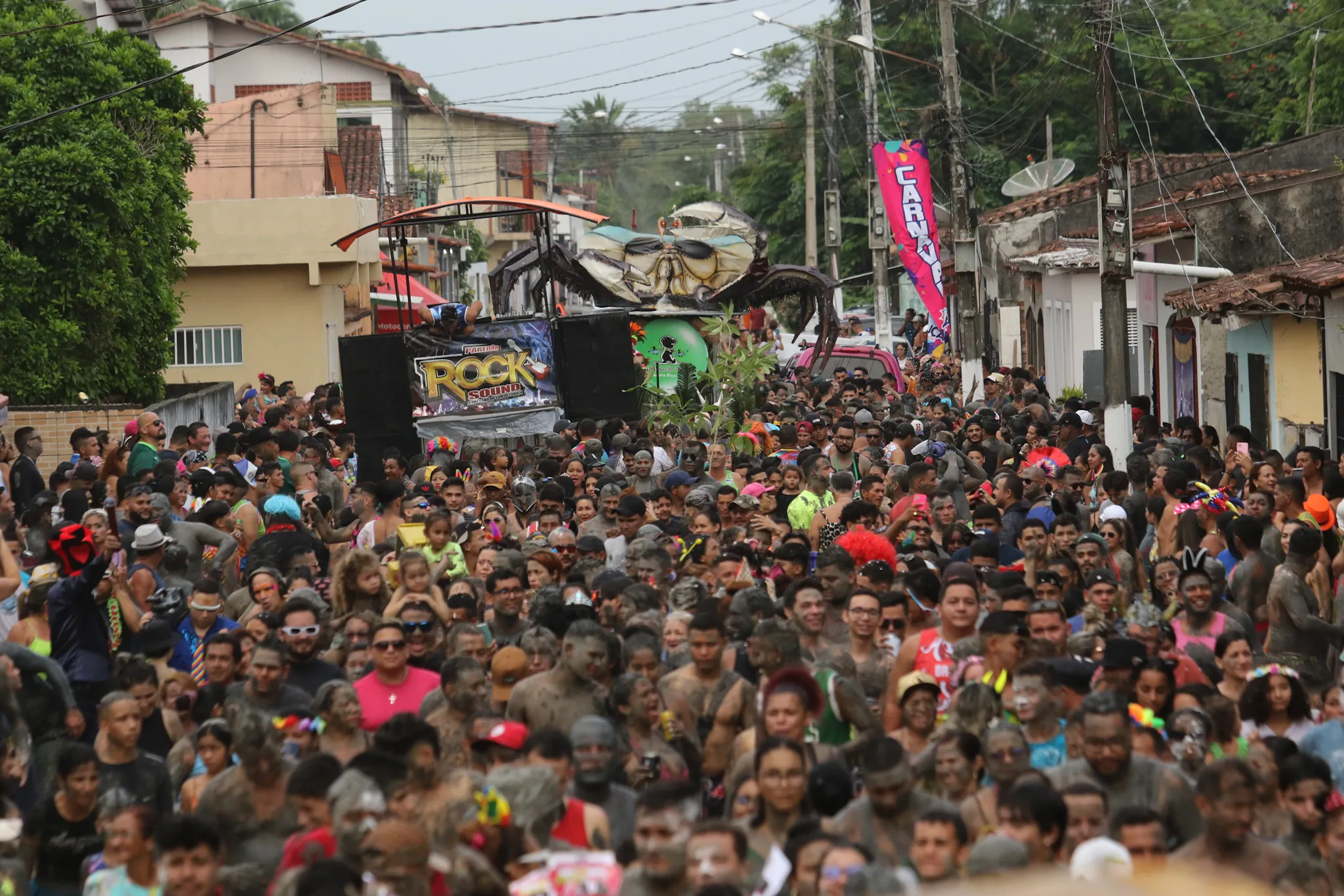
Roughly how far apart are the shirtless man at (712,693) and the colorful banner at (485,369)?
12395mm

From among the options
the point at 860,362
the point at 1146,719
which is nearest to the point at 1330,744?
the point at 1146,719

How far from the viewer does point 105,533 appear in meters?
9.78

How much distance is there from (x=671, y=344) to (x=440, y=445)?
8.87 metres

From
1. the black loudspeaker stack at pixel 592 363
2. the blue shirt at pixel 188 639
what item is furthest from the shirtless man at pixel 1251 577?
→ the black loudspeaker stack at pixel 592 363

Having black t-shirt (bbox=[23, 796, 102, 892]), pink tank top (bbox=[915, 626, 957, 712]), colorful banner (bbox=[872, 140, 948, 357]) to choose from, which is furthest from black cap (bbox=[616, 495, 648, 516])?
colorful banner (bbox=[872, 140, 948, 357])

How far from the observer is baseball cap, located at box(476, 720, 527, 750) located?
695 centimetres

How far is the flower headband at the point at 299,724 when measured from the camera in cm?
738

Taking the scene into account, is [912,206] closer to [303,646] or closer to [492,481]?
[492,481]

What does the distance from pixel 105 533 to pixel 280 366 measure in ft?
85.5

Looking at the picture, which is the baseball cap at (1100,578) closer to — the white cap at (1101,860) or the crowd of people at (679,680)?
the crowd of people at (679,680)

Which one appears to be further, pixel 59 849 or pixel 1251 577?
pixel 1251 577

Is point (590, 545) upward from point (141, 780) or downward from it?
upward

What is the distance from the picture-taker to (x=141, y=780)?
23.2 feet

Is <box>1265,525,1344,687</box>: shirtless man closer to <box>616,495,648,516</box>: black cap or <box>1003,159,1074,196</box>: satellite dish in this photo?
<box>616,495,648,516</box>: black cap
